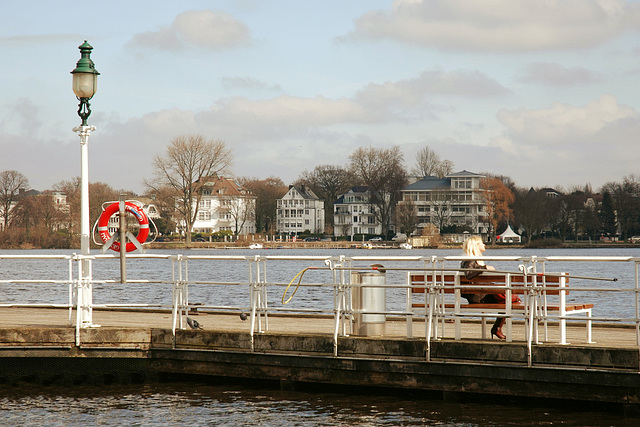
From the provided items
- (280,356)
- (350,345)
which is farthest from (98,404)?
(350,345)

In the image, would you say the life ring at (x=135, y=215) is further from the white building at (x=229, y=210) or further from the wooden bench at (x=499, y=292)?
the white building at (x=229, y=210)

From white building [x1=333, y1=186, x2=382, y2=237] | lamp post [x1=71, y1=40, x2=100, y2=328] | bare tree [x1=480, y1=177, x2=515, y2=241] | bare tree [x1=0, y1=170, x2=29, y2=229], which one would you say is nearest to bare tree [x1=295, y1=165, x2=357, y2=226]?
white building [x1=333, y1=186, x2=382, y2=237]

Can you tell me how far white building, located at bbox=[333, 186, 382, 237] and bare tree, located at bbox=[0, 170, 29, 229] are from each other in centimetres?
5869

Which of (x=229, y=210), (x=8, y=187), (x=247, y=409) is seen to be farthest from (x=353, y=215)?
(x=247, y=409)

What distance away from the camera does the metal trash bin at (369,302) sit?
→ 36.6 feet

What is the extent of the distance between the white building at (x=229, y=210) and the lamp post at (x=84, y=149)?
362 feet

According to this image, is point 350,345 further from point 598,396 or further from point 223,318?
point 223,318

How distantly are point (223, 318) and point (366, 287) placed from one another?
4.56 meters

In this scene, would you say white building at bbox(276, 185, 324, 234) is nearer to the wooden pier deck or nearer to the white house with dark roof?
the white house with dark roof

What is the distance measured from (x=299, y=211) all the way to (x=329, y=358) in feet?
515

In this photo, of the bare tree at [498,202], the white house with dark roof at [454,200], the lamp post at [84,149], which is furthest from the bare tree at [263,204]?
the lamp post at [84,149]

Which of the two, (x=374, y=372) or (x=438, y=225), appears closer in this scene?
(x=374, y=372)

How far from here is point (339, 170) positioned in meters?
150

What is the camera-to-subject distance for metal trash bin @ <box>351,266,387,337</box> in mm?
11141
